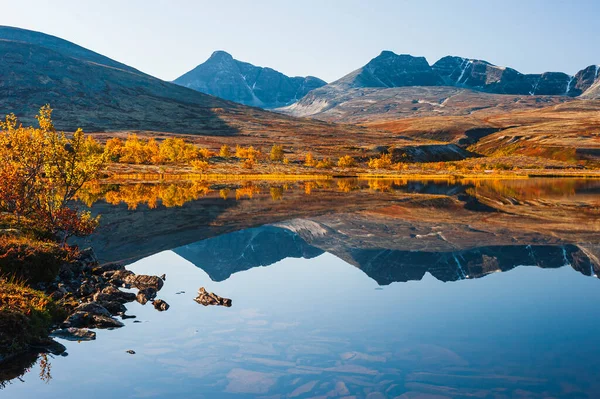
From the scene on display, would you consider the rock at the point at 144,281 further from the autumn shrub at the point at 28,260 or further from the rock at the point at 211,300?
the autumn shrub at the point at 28,260

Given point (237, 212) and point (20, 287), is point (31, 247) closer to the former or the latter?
point (20, 287)

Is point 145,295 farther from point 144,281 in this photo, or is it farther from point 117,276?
point 117,276

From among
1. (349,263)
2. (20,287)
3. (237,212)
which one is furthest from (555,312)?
(237,212)

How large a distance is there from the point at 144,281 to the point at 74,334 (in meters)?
6.31

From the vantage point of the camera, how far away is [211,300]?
65.0 ft

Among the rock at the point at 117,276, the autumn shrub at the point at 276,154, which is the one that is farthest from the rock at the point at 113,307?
the autumn shrub at the point at 276,154

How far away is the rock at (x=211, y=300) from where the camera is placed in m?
19.7

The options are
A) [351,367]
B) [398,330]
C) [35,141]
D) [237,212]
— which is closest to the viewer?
[351,367]

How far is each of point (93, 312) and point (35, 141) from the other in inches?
491

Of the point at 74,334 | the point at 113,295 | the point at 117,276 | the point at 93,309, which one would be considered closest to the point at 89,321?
the point at 93,309

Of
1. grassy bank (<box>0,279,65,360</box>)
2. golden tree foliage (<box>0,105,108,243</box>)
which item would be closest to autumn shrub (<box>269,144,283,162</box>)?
golden tree foliage (<box>0,105,108,243</box>)

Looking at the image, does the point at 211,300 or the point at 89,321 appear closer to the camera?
the point at 89,321

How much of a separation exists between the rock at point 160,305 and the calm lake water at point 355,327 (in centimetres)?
35

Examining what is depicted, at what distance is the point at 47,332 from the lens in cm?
1538
